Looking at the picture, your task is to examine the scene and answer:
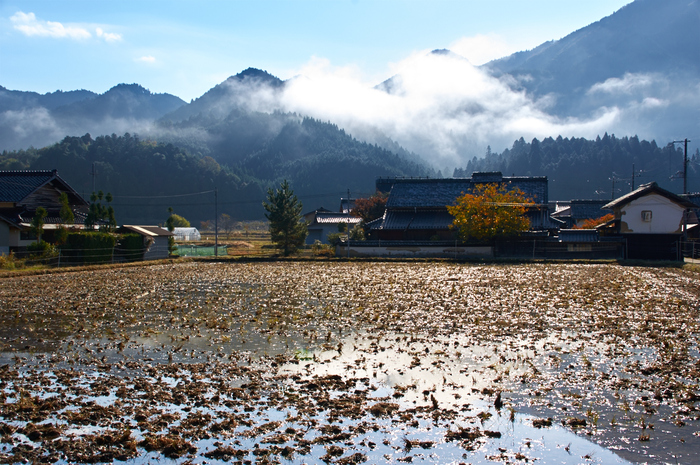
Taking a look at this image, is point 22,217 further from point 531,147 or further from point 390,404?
point 531,147

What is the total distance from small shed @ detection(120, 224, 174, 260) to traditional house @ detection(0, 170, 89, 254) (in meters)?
4.03

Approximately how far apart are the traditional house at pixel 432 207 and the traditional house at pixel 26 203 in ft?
89.9

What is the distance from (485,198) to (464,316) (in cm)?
3273

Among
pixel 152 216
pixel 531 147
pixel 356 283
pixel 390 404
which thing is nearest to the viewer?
pixel 390 404

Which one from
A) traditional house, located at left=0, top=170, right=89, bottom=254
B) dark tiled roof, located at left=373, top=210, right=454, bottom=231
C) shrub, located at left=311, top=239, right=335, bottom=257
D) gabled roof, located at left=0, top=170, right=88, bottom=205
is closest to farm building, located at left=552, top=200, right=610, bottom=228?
dark tiled roof, located at left=373, top=210, right=454, bottom=231

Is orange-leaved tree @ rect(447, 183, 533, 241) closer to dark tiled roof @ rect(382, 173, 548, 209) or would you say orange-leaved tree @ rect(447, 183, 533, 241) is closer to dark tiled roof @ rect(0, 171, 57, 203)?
dark tiled roof @ rect(382, 173, 548, 209)

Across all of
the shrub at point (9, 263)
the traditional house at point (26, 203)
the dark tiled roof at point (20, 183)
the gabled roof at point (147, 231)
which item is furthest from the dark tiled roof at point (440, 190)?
the shrub at point (9, 263)

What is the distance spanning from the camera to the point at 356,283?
76.1ft

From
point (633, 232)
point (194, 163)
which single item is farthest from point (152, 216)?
point (633, 232)

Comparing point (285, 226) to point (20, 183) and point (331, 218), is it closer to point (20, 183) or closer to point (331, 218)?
point (20, 183)

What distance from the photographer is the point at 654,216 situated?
39625 mm

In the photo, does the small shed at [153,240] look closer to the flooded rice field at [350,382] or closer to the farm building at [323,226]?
the flooded rice field at [350,382]

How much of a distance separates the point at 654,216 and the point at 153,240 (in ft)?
126

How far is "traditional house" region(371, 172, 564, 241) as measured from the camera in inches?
1962
